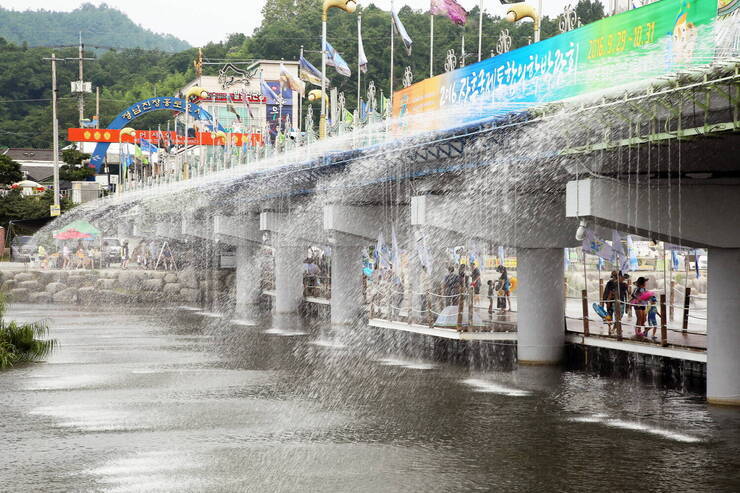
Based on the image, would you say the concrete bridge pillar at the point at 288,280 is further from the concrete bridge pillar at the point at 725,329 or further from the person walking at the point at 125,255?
the concrete bridge pillar at the point at 725,329

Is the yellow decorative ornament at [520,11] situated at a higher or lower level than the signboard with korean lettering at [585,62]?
higher

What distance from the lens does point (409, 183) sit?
40.2 m

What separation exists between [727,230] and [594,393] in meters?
5.95

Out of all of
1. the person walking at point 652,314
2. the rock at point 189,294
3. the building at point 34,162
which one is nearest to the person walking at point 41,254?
the rock at point 189,294

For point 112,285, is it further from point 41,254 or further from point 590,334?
point 590,334

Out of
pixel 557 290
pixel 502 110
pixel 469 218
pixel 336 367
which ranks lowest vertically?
pixel 336 367

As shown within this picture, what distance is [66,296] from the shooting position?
71.8 meters

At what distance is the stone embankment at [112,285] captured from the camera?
70750 mm

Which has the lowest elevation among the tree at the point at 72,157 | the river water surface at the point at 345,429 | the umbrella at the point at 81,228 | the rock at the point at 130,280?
the river water surface at the point at 345,429

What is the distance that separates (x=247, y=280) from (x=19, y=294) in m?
16.2

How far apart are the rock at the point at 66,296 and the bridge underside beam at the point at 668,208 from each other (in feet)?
171

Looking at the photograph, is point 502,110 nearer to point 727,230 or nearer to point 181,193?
point 727,230

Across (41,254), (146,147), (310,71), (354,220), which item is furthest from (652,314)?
(146,147)

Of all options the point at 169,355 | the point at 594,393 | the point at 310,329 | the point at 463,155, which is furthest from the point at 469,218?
the point at 310,329
